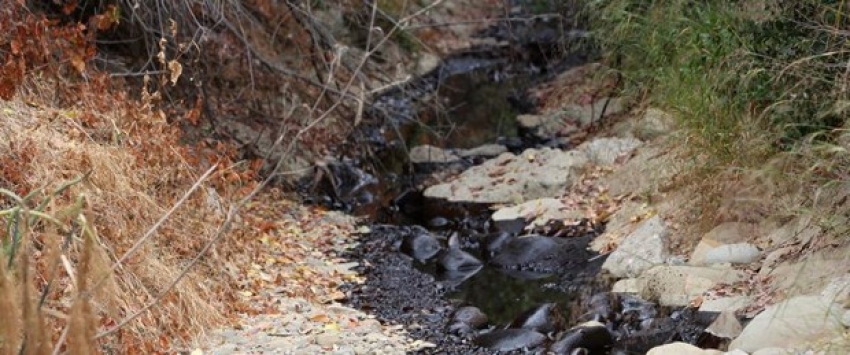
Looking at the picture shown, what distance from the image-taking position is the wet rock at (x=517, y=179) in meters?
8.73

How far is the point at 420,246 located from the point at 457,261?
445 mm

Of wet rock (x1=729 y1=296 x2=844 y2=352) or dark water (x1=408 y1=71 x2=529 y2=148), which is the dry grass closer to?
wet rock (x1=729 y1=296 x2=844 y2=352)

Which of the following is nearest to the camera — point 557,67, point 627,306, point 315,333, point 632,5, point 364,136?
point 315,333

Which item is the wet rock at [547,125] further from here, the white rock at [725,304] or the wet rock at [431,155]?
the white rock at [725,304]

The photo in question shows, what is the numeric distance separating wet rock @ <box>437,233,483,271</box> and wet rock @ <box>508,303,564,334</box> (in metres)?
1.16

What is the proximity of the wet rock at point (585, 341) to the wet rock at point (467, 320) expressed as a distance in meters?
0.57

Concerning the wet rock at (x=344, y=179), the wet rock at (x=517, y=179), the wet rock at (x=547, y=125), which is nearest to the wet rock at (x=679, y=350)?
the wet rock at (x=517, y=179)

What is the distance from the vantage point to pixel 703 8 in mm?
7156

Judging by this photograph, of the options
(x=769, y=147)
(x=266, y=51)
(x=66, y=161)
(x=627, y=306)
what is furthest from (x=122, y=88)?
(x=769, y=147)

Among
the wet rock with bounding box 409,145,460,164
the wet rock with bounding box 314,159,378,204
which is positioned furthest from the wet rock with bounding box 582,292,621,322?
the wet rock with bounding box 409,145,460,164

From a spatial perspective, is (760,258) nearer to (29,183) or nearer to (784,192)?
(784,192)

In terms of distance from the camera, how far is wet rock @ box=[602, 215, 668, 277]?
6.55 m

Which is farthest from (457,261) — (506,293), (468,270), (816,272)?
(816,272)

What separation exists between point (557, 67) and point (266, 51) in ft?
16.5
